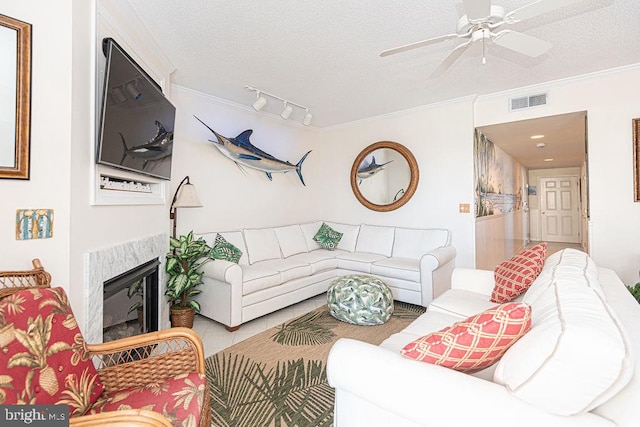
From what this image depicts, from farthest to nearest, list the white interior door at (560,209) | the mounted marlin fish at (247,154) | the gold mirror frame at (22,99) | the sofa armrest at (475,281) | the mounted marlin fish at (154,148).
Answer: the white interior door at (560,209) < the mounted marlin fish at (247,154) < the sofa armrest at (475,281) < the mounted marlin fish at (154,148) < the gold mirror frame at (22,99)

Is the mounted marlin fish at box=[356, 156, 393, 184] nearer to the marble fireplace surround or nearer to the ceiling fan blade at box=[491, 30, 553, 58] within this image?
the ceiling fan blade at box=[491, 30, 553, 58]

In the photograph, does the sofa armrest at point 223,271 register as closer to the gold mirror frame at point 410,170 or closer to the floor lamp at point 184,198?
the floor lamp at point 184,198

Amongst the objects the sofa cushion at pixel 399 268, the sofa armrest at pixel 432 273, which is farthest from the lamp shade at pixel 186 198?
the sofa armrest at pixel 432 273

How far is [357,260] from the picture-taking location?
3.83 metres

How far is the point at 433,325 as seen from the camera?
183cm

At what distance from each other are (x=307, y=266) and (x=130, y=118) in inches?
92.2

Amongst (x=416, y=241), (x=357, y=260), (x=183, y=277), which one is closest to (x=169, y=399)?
(x=183, y=277)

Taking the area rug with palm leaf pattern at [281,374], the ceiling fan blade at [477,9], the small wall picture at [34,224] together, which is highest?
the ceiling fan blade at [477,9]

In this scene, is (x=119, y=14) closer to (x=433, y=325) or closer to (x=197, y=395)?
(x=197, y=395)

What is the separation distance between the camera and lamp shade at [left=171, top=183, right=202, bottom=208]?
297 centimetres

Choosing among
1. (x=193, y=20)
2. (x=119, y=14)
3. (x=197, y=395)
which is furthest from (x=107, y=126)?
(x=197, y=395)

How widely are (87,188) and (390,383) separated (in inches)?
68.1

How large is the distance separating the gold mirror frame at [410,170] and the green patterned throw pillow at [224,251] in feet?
7.19

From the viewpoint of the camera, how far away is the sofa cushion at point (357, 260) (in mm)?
3754
